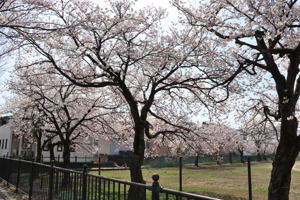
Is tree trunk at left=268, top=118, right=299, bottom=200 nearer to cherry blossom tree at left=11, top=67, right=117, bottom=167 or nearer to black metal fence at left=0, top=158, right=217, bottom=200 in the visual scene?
black metal fence at left=0, top=158, right=217, bottom=200

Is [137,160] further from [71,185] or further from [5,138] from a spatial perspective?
[5,138]

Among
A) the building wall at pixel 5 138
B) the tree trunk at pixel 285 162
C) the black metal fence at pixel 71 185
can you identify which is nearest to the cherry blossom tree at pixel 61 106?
the black metal fence at pixel 71 185

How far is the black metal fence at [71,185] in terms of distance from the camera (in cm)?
372

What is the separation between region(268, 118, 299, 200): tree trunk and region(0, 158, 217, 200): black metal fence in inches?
102

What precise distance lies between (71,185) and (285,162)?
18.8 ft

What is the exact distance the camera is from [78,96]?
20031 mm

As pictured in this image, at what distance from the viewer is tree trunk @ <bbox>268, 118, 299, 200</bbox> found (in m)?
8.06

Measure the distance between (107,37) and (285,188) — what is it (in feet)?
26.6

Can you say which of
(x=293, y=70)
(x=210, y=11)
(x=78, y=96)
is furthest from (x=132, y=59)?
(x=78, y=96)

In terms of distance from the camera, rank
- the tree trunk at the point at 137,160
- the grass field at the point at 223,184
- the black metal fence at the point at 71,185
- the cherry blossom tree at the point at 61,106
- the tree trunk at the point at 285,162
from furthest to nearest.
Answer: the cherry blossom tree at the point at 61,106
the grass field at the point at 223,184
the tree trunk at the point at 137,160
the tree trunk at the point at 285,162
the black metal fence at the point at 71,185

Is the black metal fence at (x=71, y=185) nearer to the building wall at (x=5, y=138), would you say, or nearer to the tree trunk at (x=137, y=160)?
the tree trunk at (x=137, y=160)

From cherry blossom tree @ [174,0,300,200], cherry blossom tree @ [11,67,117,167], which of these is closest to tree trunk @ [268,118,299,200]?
cherry blossom tree @ [174,0,300,200]

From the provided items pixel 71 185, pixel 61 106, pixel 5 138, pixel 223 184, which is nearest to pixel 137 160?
pixel 71 185

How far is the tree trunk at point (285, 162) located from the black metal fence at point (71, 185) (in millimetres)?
2593
